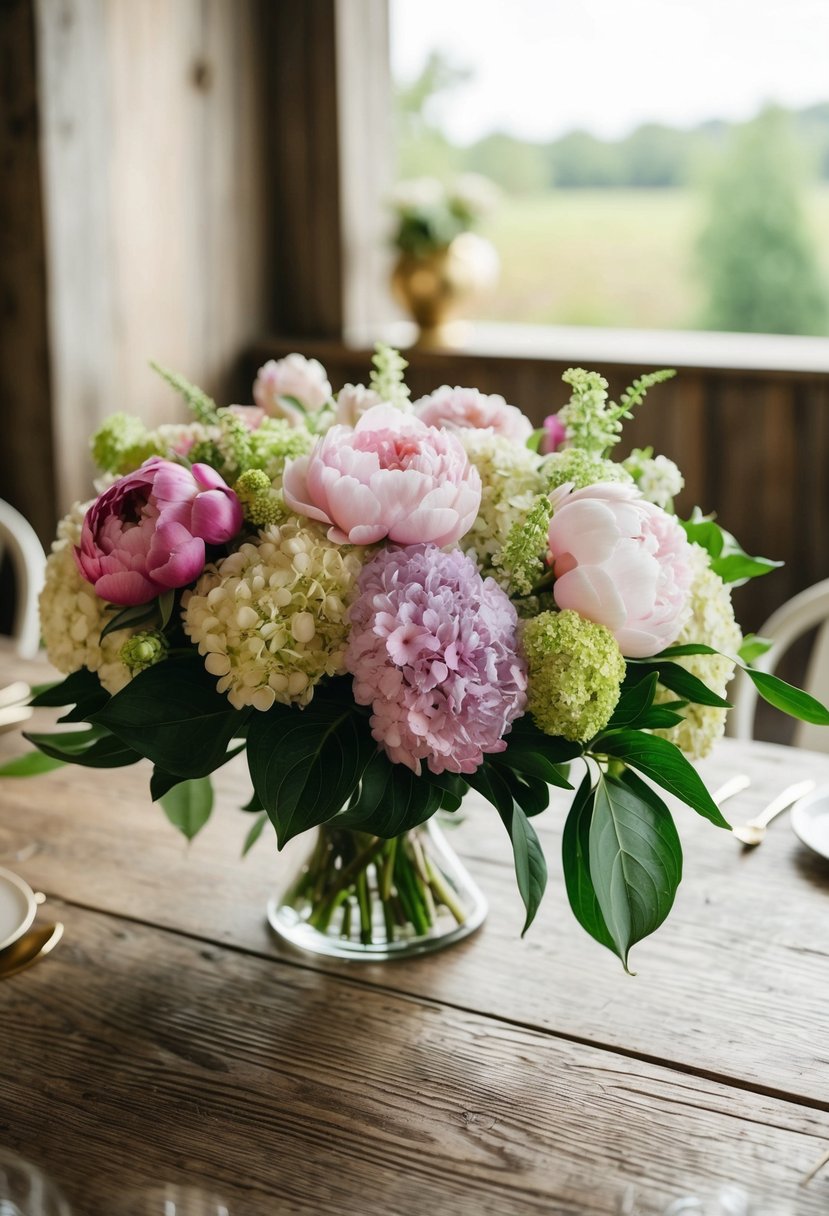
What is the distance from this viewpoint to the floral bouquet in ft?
2.57

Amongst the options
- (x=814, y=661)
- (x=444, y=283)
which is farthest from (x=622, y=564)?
(x=444, y=283)

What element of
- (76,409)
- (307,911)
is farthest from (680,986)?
(76,409)

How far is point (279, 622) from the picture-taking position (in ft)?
2.61

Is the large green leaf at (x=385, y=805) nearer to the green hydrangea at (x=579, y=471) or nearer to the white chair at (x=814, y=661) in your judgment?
the green hydrangea at (x=579, y=471)

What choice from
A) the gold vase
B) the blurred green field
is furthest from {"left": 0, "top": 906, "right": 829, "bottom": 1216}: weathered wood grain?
the blurred green field

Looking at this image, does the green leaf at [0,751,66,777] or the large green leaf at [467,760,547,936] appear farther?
the green leaf at [0,751,66,777]

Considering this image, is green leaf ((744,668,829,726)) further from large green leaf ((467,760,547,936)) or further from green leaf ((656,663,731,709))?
large green leaf ((467,760,547,936))

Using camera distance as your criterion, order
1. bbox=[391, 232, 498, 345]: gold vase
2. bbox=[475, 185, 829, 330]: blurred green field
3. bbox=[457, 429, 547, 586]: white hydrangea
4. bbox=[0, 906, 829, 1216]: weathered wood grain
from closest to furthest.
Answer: bbox=[0, 906, 829, 1216]: weathered wood grain < bbox=[457, 429, 547, 586]: white hydrangea < bbox=[391, 232, 498, 345]: gold vase < bbox=[475, 185, 829, 330]: blurred green field

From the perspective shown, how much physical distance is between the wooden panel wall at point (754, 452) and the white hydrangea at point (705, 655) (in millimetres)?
1795

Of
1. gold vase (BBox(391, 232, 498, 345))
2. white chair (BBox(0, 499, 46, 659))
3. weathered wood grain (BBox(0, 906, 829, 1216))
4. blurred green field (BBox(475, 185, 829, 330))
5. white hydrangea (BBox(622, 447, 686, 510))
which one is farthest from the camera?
blurred green field (BBox(475, 185, 829, 330))

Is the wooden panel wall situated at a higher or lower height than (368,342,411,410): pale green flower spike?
lower

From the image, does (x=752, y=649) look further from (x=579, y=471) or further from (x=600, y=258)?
(x=600, y=258)

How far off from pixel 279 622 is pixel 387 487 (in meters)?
0.11

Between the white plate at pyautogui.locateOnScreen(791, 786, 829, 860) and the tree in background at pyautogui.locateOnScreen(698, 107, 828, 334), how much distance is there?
2255 mm
